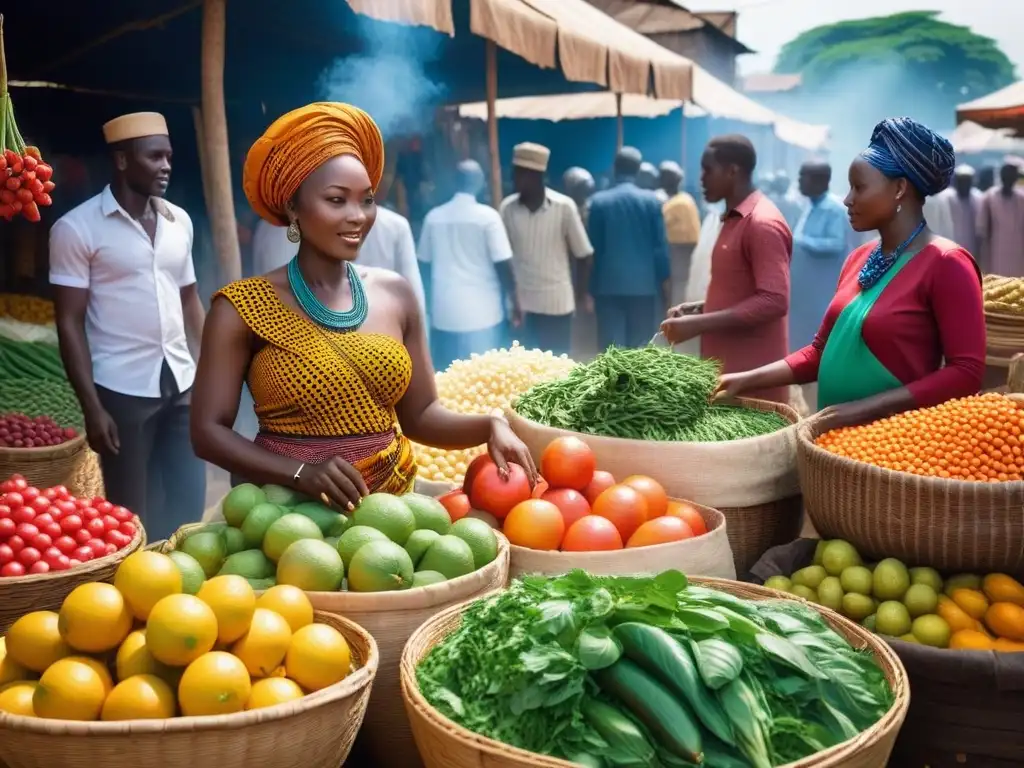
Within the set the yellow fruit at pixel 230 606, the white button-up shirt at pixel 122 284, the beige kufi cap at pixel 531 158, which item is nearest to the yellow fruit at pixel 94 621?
the yellow fruit at pixel 230 606

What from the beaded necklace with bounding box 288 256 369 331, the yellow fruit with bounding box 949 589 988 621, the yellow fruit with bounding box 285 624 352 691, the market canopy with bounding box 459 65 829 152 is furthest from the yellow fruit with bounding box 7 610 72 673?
the market canopy with bounding box 459 65 829 152

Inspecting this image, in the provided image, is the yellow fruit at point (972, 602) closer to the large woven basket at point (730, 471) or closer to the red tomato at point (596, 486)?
the large woven basket at point (730, 471)

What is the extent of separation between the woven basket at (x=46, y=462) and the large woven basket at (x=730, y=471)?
2.37m

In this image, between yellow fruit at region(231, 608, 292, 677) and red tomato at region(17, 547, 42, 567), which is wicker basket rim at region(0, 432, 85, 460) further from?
yellow fruit at region(231, 608, 292, 677)

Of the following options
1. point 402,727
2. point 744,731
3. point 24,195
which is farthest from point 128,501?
point 744,731

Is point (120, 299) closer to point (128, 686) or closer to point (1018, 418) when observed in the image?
point (128, 686)

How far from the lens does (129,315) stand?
425cm

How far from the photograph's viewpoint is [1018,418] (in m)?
2.62

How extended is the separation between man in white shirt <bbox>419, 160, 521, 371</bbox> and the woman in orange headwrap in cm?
487

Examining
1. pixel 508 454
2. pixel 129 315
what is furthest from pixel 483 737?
pixel 129 315

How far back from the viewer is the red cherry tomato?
2379mm

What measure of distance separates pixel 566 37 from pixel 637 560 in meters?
5.64

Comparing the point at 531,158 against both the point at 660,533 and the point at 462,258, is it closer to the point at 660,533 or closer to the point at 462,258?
the point at 462,258

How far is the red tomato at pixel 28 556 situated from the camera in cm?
242
